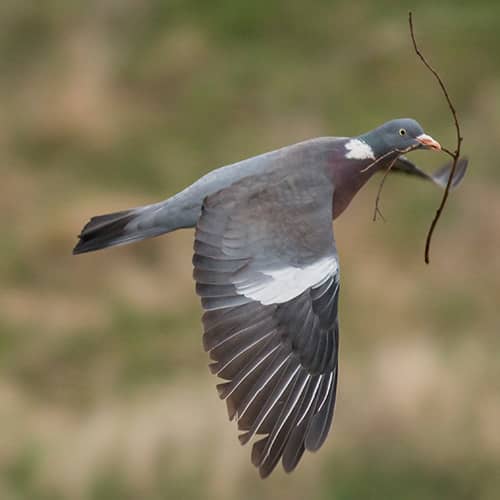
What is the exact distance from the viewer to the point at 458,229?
12.5 metres

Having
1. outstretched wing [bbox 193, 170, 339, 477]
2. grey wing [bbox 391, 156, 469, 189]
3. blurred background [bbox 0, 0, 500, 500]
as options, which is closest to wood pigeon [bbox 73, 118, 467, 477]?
outstretched wing [bbox 193, 170, 339, 477]

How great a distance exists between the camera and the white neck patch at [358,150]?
21.7 ft

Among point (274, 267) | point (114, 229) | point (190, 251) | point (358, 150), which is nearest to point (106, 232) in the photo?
point (114, 229)

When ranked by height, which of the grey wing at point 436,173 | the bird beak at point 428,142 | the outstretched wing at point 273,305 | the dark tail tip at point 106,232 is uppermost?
the grey wing at point 436,173

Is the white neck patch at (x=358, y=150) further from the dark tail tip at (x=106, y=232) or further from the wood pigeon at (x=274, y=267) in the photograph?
the dark tail tip at (x=106, y=232)

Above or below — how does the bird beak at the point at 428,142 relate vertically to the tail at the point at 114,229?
above

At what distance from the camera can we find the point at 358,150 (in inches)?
262

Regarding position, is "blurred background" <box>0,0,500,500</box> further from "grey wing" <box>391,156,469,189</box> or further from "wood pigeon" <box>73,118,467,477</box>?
"wood pigeon" <box>73,118,467,477</box>

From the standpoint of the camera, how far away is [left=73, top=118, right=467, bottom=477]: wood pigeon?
5953mm

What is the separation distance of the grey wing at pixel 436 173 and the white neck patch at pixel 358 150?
489 millimetres

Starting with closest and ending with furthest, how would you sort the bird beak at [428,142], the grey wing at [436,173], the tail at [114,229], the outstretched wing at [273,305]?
1. the outstretched wing at [273,305]
2. the bird beak at [428,142]
3. the tail at [114,229]
4. the grey wing at [436,173]

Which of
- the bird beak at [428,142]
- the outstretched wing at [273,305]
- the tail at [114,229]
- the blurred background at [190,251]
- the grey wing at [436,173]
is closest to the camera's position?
the outstretched wing at [273,305]

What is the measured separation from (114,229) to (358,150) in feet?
3.40

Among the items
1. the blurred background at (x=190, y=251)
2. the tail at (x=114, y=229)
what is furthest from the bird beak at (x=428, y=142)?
the blurred background at (x=190, y=251)
